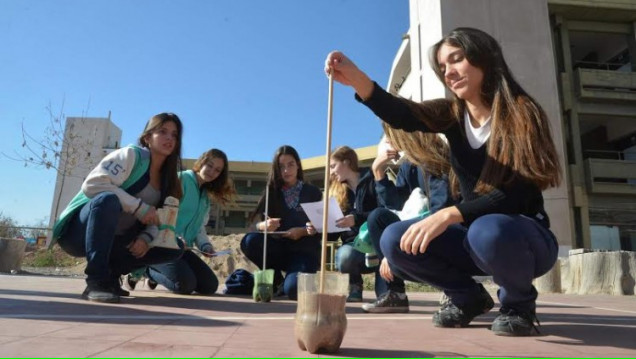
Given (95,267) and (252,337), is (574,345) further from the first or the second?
(95,267)

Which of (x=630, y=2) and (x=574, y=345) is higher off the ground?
(x=630, y=2)

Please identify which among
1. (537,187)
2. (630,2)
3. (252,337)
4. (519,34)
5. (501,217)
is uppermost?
(630,2)

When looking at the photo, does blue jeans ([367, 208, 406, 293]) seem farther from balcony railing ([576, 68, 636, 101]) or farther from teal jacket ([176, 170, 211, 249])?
balcony railing ([576, 68, 636, 101])

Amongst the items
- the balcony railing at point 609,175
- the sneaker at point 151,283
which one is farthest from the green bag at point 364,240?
the balcony railing at point 609,175

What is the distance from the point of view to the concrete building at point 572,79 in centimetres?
1354

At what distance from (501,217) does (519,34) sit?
13955 millimetres

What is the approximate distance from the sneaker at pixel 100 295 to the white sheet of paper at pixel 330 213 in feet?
4.28

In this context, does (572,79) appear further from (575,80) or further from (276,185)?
(276,185)

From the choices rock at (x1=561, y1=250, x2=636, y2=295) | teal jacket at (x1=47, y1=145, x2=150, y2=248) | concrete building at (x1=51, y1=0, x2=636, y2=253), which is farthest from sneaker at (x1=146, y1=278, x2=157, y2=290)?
concrete building at (x1=51, y1=0, x2=636, y2=253)

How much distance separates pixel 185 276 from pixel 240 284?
65cm

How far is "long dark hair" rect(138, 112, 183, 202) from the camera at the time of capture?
3071 mm

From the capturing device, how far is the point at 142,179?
2.98m

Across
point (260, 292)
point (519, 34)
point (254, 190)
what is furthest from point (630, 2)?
point (254, 190)

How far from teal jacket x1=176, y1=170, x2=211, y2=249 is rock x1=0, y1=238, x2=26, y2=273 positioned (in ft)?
18.5
